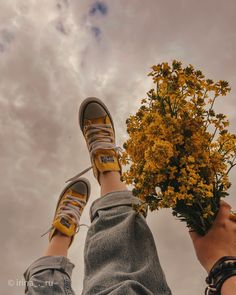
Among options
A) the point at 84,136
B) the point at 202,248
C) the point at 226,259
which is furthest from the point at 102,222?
the point at 84,136

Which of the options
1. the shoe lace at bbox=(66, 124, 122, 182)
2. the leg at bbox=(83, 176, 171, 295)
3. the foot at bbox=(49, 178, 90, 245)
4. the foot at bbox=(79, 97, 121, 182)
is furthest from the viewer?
the foot at bbox=(49, 178, 90, 245)

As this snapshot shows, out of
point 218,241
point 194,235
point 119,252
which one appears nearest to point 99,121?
point 119,252

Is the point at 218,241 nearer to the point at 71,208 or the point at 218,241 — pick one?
the point at 218,241

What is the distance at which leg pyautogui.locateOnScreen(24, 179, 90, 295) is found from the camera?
7.90 feet

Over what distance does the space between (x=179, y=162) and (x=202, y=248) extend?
0.36 metres

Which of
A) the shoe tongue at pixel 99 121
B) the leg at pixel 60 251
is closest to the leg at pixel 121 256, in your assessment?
the leg at pixel 60 251

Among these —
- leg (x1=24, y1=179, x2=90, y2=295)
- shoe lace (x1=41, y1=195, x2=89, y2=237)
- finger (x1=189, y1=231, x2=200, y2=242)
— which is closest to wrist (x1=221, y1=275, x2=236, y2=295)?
finger (x1=189, y1=231, x2=200, y2=242)

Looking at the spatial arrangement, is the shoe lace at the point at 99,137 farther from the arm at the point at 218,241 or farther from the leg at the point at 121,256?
the arm at the point at 218,241

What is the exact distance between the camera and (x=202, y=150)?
1.43m

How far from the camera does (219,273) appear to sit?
1271mm

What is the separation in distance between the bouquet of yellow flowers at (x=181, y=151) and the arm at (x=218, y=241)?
29 mm

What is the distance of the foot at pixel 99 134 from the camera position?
2.72 metres

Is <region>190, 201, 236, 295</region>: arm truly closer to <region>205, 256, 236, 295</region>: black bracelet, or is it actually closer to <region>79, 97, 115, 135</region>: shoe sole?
<region>205, 256, 236, 295</region>: black bracelet

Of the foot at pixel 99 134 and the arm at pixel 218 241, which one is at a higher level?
the foot at pixel 99 134
